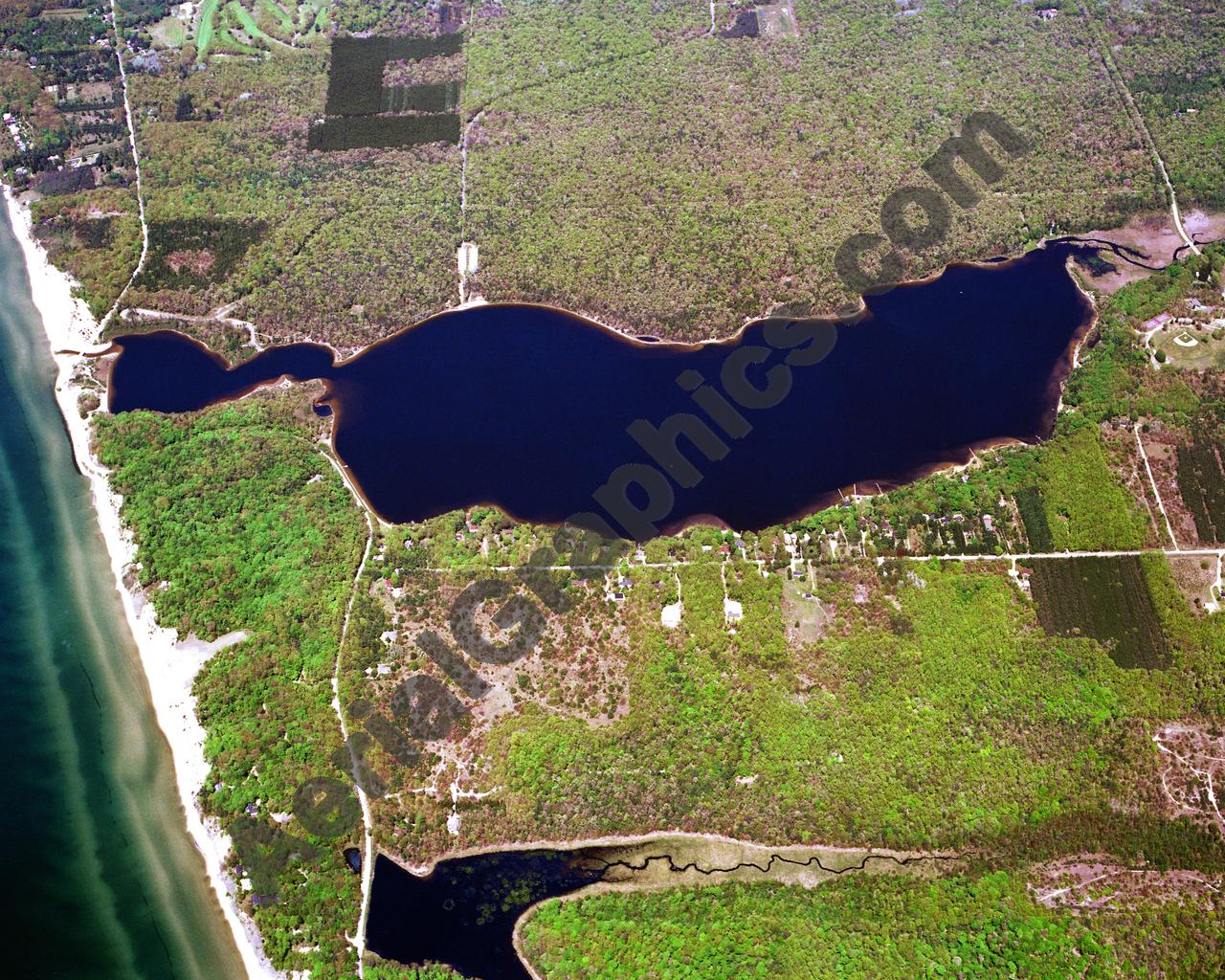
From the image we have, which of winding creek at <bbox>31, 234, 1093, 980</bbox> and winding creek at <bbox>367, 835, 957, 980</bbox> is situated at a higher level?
winding creek at <bbox>31, 234, 1093, 980</bbox>

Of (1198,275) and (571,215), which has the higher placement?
(571,215)

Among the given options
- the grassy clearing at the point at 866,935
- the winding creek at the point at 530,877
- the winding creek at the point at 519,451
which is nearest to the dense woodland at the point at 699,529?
the grassy clearing at the point at 866,935

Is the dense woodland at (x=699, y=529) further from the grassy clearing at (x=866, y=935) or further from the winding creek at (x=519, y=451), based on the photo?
the winding creek at (x=519, y=451)

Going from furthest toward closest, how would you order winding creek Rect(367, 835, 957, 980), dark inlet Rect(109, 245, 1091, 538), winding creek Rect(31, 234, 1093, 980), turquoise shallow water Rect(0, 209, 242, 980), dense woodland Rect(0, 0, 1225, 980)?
1. dark inlet Rect(109, 245, 1091, 538)
2. turquoise shallow water Rect(0, 209, 242, 980)
3. winding creek Rect(31, 234, 1093, 980)
4. dense woodland Rect(0, 0, 1225, 980)
5. winding creek Rect(367, 835, 957, 980)

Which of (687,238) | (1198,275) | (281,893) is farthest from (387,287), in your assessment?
(1198,275)

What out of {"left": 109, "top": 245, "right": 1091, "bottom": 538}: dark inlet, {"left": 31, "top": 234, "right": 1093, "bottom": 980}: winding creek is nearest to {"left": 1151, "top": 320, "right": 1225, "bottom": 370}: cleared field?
{"left": 109, "top": 245, "right": 1091, "bottom": 538}: dark inlet

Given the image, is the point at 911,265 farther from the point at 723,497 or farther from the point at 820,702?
the point at 820,702

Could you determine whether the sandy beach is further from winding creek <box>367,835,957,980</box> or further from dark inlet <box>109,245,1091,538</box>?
winding creek <box>367,835,957,980</box>
